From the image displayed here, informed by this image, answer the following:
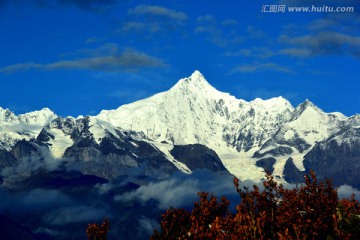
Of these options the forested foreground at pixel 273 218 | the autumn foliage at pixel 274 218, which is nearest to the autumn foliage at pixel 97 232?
the forested foreground at pixel 273 218

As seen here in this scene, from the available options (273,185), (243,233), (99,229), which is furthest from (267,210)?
(99,229)

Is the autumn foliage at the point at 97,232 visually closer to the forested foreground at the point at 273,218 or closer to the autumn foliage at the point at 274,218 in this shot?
the forested foreground at the point at 273,218

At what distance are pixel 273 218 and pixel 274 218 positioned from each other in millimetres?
101

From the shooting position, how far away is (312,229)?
202 ft

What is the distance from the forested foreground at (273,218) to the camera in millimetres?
58763

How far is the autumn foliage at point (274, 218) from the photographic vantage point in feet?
193

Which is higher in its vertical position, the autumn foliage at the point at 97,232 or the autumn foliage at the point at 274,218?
the autumn foliage at the point at 274,218

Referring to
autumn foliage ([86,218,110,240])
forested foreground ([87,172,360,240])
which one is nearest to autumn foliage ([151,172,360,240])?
forested foreground ([87,172,360,240])

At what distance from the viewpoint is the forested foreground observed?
58.8 metres

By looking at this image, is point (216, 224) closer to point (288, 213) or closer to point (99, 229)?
point (288, 213)

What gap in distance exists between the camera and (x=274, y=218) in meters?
65.8

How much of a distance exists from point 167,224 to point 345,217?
1891 centimetres

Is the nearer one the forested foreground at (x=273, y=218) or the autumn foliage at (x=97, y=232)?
the forested foreground at (x=273, y=218)

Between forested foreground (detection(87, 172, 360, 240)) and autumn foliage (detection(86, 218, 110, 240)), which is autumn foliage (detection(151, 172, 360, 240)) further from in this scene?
autumn foliage (detection(86, 218, 110, 240))
